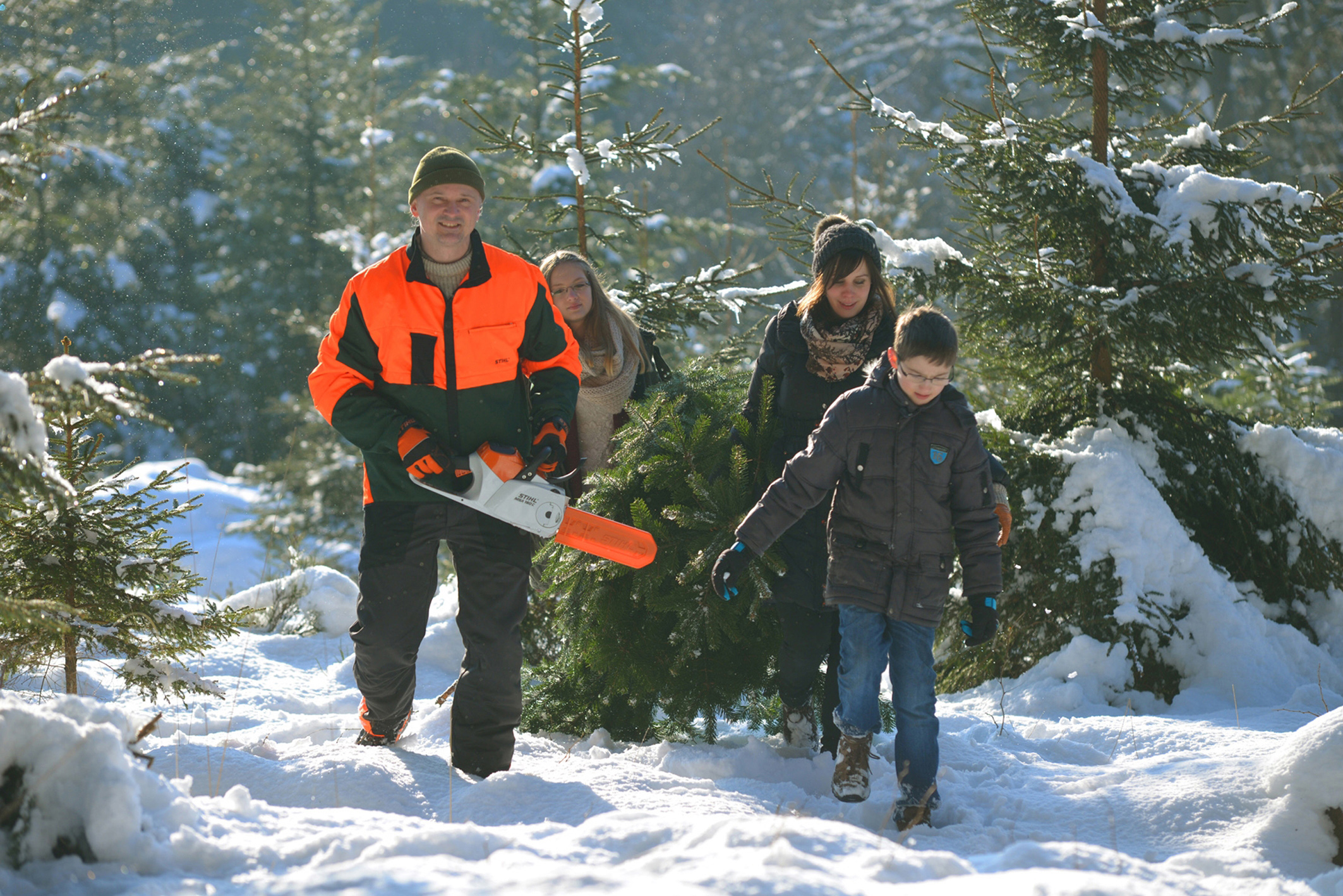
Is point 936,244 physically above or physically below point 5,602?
above

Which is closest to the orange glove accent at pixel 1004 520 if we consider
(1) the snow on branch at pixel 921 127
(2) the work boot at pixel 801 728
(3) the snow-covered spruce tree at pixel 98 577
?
(2) the work boot at pixel 801 728

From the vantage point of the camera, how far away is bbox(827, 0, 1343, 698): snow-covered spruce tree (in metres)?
4.95

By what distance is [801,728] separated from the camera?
12.8 ft

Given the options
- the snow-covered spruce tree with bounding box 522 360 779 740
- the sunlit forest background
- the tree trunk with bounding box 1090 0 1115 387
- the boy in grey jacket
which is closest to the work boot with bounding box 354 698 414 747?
the snow-covered spruce tree with bounding box 522 360 779 740

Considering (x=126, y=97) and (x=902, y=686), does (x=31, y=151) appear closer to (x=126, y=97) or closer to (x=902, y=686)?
(x=902, y=686)

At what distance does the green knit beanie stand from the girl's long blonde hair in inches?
→ 47.6

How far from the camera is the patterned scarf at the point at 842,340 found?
383cm

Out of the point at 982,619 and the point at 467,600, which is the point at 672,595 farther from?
the point at 982,619

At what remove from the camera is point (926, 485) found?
3.32 metres

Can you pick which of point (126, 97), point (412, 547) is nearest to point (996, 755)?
point (412, 547)

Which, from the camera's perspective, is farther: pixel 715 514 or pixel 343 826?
pixel 715 514

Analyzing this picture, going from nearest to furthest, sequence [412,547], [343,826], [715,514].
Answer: [343,826], [412,547], [715,514]

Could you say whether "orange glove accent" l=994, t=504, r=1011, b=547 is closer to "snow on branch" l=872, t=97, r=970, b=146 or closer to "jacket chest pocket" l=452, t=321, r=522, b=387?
"jacket chest pocket" l=452, t=321, r=522, b=387

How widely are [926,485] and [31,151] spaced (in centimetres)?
289
